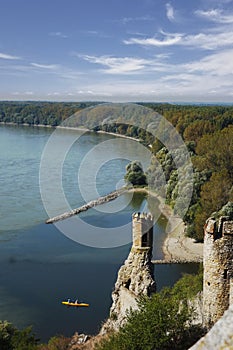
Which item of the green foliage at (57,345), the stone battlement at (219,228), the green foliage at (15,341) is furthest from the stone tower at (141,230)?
the green foliage at (15,341)

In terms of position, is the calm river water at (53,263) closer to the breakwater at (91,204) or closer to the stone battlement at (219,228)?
the breakwater at (91,204)

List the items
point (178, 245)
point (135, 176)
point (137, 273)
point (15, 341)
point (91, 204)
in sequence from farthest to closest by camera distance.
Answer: point (135, 176), point (91, 204), point (178, 245), point (15, 341), point (137, 273)

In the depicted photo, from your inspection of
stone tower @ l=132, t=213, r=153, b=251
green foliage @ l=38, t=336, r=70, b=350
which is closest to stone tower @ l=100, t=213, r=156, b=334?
stone tower @ l=132, t=213, r=153, b=251

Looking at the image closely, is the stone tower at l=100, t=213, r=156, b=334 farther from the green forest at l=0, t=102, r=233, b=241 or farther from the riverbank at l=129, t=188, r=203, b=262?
the green forest at l=0, t=102, r=233, b=241

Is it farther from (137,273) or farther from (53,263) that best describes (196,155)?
(137,273)

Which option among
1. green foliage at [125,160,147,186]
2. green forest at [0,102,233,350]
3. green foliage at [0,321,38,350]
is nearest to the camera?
green forest at [0,102,233,350]

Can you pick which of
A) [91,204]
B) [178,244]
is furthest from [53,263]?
[91,204]

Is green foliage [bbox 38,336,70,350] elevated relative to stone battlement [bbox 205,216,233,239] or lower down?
lower down
